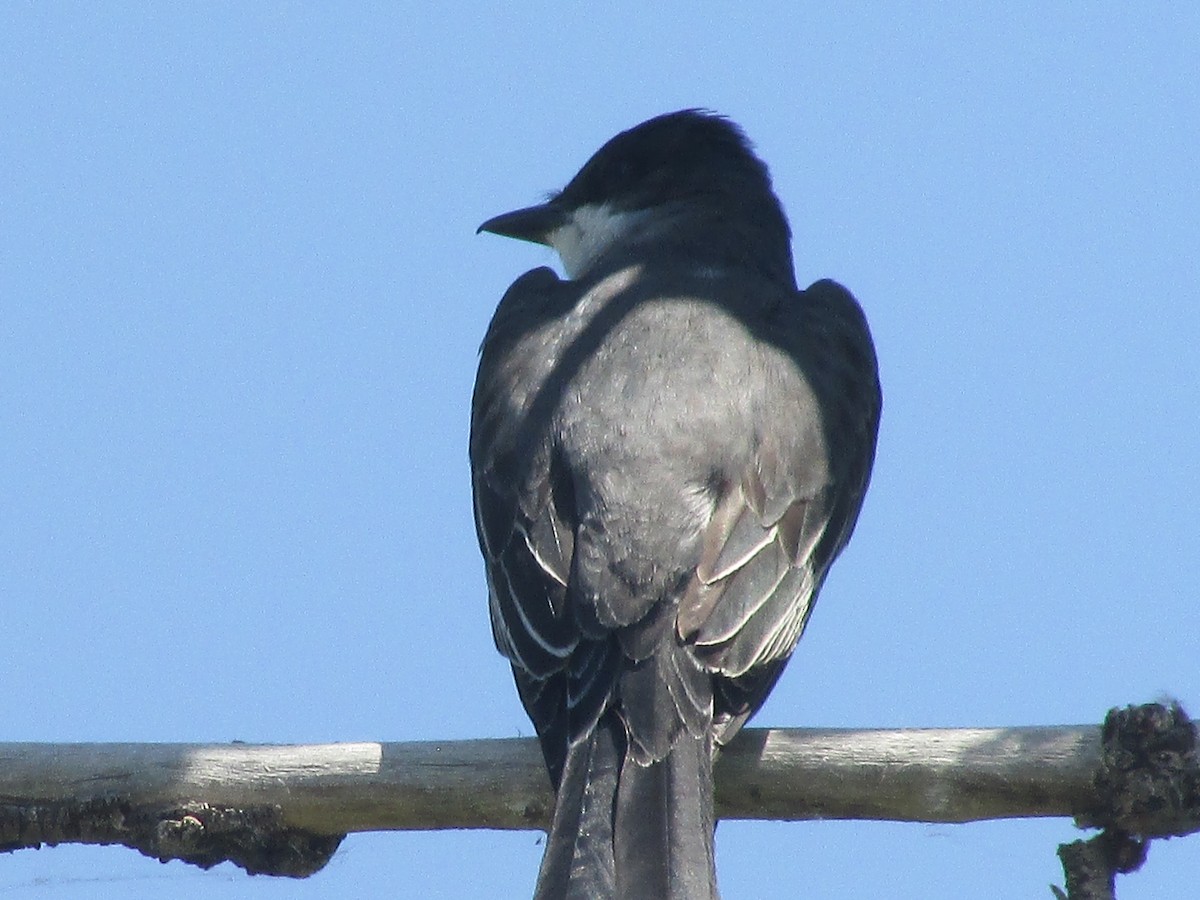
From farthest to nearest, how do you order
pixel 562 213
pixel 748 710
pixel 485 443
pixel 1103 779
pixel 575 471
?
1. pixel 562 213
2. pixel 485 443
3. pixel 575 471
4. pixel 748 710
5. pixel 1103 779

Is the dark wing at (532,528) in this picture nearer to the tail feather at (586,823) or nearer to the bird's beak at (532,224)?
the tail feather at (586,823)

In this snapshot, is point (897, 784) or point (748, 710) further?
point (748, 710)

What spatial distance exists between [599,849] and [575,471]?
1246mm

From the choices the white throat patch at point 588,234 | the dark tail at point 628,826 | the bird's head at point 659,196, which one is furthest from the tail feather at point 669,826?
the white throat patch at point 588,234

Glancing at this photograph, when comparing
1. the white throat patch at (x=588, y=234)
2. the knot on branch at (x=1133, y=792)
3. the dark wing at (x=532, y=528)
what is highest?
the white throat patch at (x=588, y=234)

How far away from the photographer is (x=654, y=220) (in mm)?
7258

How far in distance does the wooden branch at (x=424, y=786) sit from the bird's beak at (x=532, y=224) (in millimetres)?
3519

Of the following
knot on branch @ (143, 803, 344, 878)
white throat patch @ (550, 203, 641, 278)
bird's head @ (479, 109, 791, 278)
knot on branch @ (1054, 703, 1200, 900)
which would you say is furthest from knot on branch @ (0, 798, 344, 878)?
white throat patch @ (550, 203, 641, 278)

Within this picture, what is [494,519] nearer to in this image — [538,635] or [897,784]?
[538,635]

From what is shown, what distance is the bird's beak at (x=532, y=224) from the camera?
7734 mm

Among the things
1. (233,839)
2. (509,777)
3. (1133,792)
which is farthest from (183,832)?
(1133,792)

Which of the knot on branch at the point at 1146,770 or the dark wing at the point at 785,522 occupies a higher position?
the dark wing at the point at 785,522

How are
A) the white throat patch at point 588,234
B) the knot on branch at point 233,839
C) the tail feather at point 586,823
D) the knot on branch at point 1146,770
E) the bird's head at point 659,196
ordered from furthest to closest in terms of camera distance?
1. the white throat patch at point 588,234
2. the bird's head at point 659,196
3. the knot on branch at point 233,839
4. the tail feather at point 586,823
5. the knot on branch at point 1146,770

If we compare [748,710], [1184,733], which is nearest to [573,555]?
[748,710]
